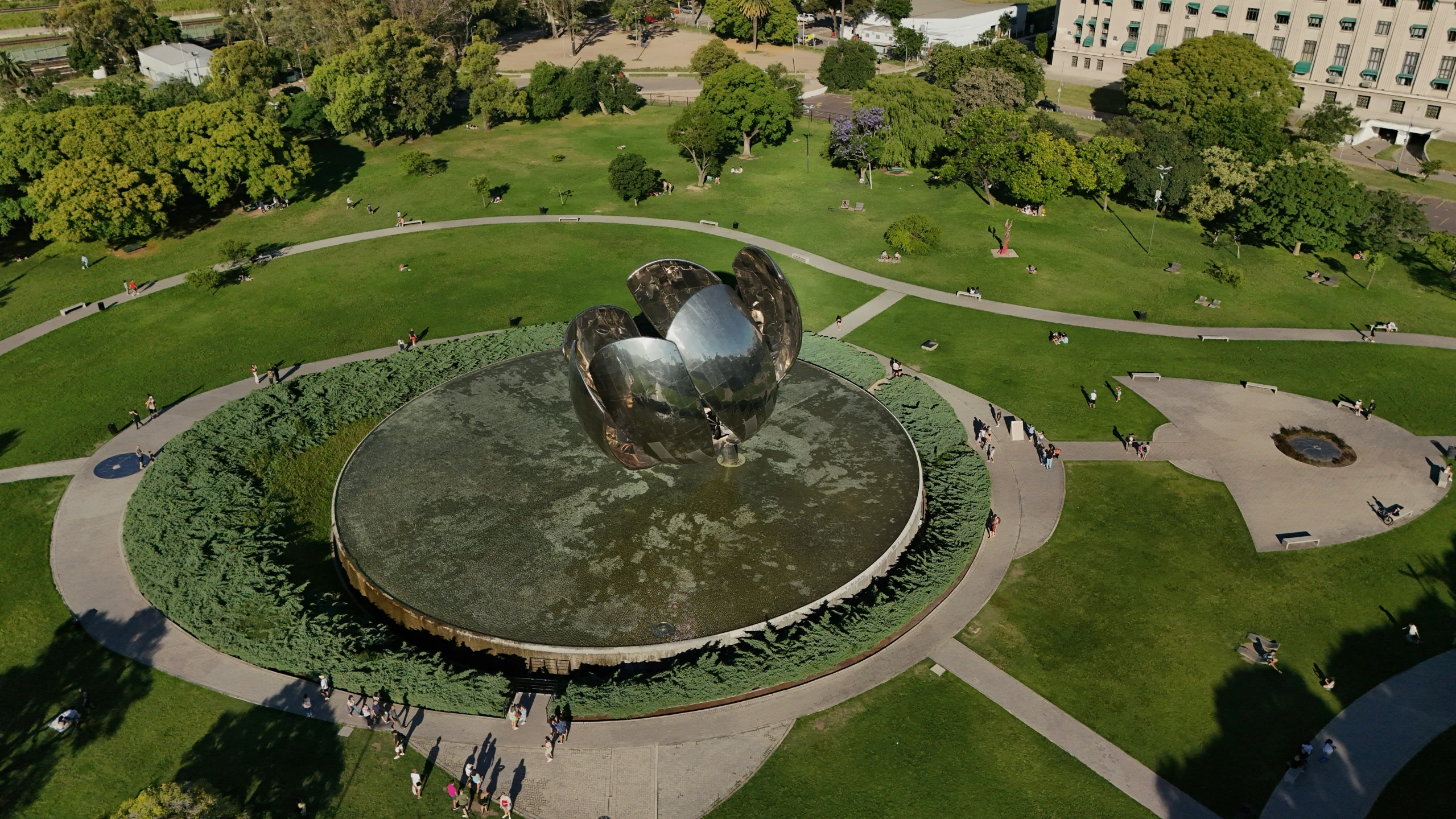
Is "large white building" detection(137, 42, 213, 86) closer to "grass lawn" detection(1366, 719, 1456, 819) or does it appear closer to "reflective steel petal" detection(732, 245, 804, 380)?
"reflective steel petal" detection(732, 245, 804, 380)

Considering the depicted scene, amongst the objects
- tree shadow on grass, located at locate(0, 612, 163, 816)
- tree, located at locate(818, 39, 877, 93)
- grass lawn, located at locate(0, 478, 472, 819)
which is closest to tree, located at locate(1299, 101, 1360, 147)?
tree, located at locate(818, 39, 877, 93)

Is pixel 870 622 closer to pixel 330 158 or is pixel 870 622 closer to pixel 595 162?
pixel 595 162

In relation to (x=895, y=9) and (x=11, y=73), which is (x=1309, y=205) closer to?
(x=895, y=9)

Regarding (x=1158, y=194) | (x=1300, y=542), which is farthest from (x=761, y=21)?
(x=1300, y=542)

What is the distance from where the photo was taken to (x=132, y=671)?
33.1 m

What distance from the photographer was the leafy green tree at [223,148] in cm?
7012

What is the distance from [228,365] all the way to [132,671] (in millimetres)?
24723

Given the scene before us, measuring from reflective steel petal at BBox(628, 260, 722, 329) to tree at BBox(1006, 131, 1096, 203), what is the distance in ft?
136

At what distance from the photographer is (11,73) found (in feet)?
303

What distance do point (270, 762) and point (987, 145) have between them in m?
66.5

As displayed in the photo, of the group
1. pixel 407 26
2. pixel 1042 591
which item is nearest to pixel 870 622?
pixel 1042 591

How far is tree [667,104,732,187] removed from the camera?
80625 mm

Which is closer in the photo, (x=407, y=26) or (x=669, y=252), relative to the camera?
(x=669, y=252)

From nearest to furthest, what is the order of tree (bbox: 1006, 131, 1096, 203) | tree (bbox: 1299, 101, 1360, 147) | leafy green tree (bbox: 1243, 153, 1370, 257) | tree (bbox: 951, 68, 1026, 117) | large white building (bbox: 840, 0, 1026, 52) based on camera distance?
leafy green tree (bbox: 1243, 153, 1370, 257) → tree (bbox: 1006, 131, 1096, 203) → tree (bbox: 1299, 101, 1360, 147) → tree (bbox: 951, 68, 1026, 117) → large white building (bbox: 840, 0, 1026, 52)
